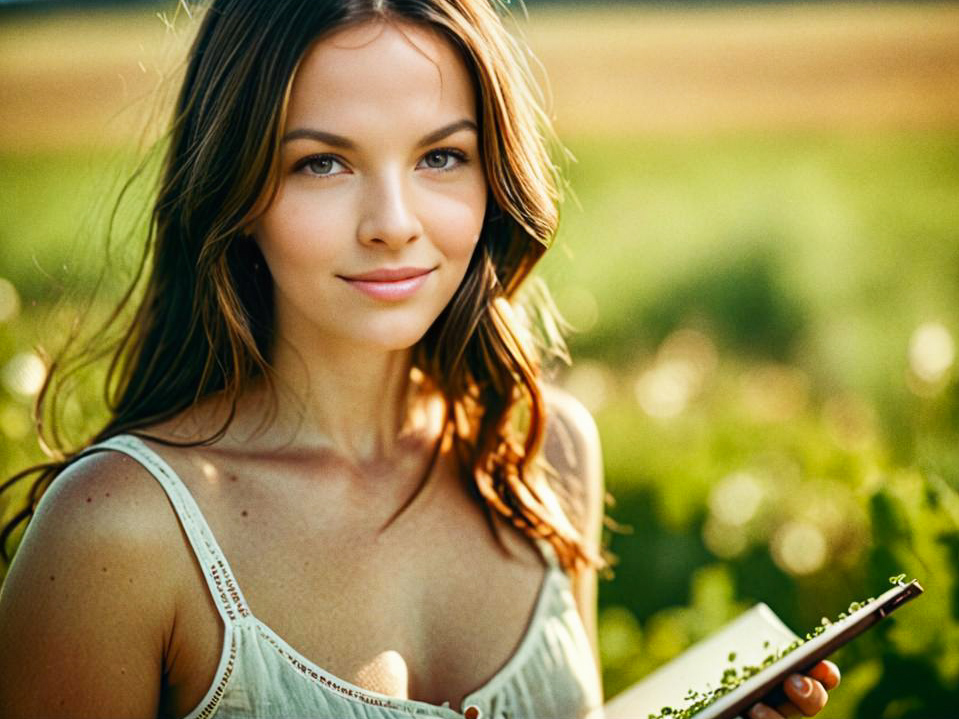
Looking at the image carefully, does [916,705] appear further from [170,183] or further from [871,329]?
[871,329]

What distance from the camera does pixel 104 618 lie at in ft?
4.81

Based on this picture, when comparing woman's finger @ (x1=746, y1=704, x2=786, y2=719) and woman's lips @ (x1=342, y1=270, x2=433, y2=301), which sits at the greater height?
woman's lips @ (x1=342, y1=270, x2=433, y2=301)

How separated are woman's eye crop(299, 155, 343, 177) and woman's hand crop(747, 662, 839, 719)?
88 cm

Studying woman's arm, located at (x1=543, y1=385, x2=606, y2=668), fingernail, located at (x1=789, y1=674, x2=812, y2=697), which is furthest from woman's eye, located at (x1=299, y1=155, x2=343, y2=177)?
fingernail, located at (x1=789, y1=674, x2=812, y2=697)

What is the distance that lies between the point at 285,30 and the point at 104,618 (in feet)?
2.57

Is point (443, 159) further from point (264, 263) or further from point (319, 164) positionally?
point (264, 263)

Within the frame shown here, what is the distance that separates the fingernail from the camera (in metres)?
1.43

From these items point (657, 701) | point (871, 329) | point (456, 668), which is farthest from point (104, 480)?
point (871, 329)

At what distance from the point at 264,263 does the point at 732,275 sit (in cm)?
268

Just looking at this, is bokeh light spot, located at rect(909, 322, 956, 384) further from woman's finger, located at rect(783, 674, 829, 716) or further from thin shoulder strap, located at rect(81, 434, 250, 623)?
thin shoulder strap, located at rect(81, 434, 250, 623)

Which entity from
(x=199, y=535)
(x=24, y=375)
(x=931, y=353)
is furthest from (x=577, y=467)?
(x=24, y=375)

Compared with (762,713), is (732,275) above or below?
above

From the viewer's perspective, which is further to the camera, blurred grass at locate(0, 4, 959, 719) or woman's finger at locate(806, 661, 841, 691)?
blurred grass at locate(0, 4, 959, 719)

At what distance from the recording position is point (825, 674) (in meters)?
1.48
